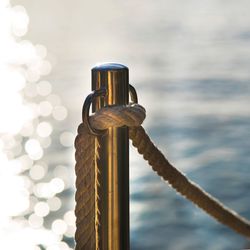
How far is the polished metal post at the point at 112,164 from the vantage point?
68.2 inches

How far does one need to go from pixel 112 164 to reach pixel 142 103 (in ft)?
17.6

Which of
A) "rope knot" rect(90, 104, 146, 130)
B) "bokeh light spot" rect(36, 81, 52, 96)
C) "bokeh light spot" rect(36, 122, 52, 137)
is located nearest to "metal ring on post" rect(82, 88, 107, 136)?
"rope knot" rect(90, 104, 146, 130)

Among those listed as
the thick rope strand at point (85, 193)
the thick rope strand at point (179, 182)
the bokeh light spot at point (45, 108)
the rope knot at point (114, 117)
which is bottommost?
the thick rope strand at point (85, 193)

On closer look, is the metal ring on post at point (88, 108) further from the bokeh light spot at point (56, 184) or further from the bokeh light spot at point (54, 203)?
the bokeh light spot at point (56, 184)

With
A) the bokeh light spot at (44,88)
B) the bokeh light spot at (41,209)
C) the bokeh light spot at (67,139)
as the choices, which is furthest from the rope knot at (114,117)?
the bokeh light spot at (44,88)

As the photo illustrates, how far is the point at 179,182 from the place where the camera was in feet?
6.89

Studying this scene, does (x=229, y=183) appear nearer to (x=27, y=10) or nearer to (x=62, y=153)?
(x=62, y=153)

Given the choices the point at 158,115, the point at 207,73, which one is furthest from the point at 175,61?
the point at 158,115

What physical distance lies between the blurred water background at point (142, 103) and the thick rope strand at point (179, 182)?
94.1 inches

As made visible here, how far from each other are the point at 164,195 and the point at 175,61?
11.0 feet

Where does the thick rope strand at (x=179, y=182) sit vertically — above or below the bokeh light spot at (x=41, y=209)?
below

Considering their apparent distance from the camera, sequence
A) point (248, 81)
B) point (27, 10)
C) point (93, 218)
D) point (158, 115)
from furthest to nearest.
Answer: point (27, 10) < point (248, 81) < point (158, 115) < point (93, 218)

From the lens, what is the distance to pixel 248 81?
25.9 feet

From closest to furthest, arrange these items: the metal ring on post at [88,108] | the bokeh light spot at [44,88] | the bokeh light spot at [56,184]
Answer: the metal ring on post at [88,108] → the bokeh light spot at [56,184] → the bokeh light spot at [44,88]
